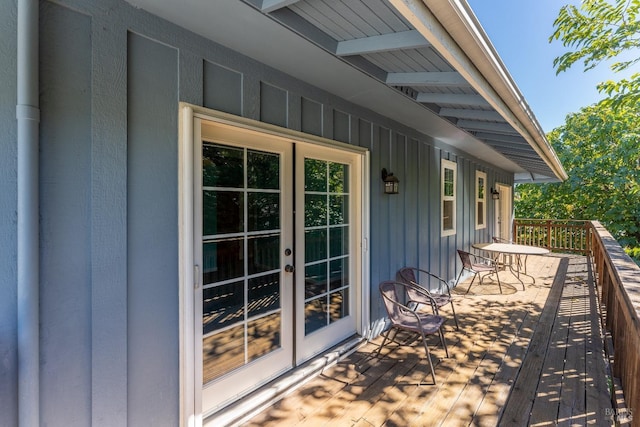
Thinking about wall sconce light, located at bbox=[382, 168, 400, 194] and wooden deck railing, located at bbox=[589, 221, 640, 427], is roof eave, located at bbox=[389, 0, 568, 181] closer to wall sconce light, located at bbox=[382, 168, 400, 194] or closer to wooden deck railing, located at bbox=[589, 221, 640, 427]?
wall sconce light, located at bbox=[382, 168, 400, 194]

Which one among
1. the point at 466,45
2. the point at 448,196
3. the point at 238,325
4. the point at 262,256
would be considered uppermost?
the point at 466,45

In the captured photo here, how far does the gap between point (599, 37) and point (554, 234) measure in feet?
21.7

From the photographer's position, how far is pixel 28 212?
127 centimetres

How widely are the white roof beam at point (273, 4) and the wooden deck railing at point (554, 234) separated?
1015 centimetres

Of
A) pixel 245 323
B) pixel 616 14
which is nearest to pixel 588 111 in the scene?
pixel 616 14

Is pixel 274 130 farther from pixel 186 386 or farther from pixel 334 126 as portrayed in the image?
pixel 186 386

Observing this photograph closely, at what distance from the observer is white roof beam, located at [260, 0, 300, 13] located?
1528 mm

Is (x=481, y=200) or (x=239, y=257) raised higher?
(x=481, y=200)

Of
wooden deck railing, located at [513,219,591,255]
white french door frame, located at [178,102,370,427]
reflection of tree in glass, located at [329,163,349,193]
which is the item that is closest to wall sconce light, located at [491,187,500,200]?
wooden deck railing, located at [513,219,591,255]

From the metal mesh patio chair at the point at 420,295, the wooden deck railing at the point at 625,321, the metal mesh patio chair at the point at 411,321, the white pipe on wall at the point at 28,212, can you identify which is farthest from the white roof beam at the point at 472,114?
the white pipe on wall at the point at 28,212

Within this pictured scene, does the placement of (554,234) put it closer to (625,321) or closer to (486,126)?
(486,126)

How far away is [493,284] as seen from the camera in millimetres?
5586

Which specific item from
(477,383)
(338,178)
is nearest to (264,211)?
(338,178)

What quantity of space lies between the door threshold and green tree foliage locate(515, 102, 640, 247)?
851 centimetres
